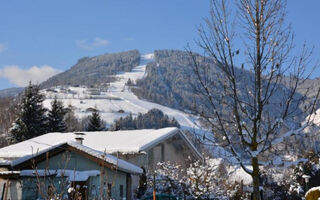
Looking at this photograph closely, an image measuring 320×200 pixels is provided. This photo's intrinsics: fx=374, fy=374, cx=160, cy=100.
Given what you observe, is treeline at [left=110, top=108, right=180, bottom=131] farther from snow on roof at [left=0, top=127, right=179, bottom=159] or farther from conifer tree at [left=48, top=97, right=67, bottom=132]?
snow on roof at [left=0, top=127, right=179, bottom=159]

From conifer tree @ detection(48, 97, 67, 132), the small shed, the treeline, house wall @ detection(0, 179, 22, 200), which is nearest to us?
the small shed

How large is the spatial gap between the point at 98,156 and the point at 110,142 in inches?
373

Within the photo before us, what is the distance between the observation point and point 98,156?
16156mm

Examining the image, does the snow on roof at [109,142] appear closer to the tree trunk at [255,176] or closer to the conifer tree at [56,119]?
the conifer tree at [56,119]

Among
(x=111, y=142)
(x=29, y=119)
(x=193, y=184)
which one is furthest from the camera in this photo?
(x=29, y=119)

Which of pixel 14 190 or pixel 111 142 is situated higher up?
pixel 111 142

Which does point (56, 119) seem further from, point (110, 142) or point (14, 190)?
point (14, 190)

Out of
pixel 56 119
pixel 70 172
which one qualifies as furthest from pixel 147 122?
pixel 70 172

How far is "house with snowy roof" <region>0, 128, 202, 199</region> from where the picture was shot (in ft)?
49.7

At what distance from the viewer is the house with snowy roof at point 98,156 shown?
15.1 meters

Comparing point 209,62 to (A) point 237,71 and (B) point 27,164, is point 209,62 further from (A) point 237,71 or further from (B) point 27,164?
(B) point 27,164

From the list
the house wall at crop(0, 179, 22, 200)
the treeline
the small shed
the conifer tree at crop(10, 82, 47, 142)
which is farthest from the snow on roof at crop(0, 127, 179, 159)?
the treeline

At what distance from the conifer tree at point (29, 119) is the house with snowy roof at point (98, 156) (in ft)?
34.0

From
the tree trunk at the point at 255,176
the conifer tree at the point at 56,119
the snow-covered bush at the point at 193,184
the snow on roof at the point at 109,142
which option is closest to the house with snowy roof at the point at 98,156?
the snow on roof at the point at 109,142
